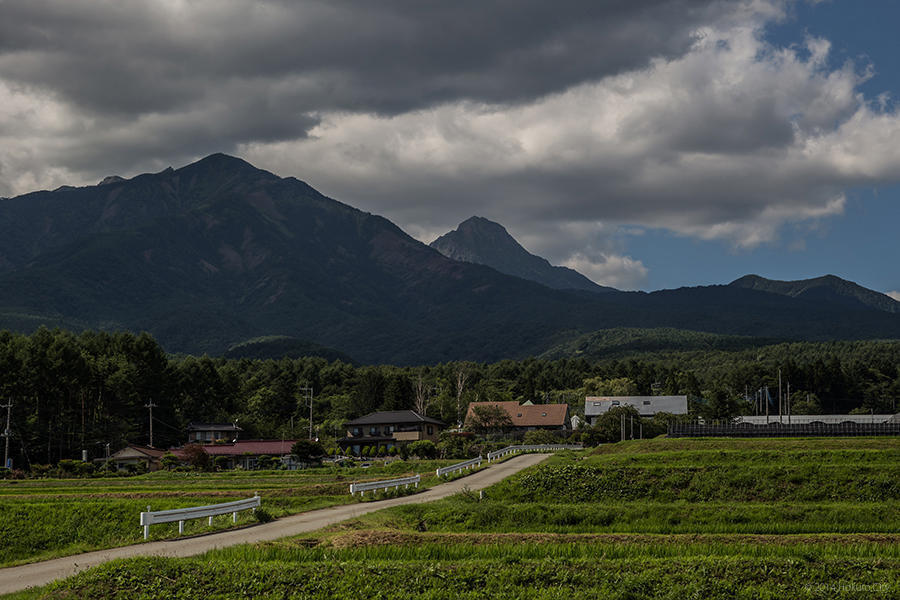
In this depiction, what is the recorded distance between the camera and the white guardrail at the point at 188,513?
29.5 metres

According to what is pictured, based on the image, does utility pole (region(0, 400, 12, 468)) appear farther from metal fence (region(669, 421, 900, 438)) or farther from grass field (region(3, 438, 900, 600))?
metal fence (region(669, 421, 900, 438))

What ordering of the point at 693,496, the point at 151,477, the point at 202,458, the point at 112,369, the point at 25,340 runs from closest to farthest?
the point at 693,496 < the point at 151,477 < the point at 202,458 < the point at 25,340 < the point at 112,369

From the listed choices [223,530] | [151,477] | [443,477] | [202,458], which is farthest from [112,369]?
[223,530]

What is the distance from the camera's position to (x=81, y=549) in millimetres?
28469

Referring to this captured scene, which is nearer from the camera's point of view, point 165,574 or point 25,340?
point 165,574

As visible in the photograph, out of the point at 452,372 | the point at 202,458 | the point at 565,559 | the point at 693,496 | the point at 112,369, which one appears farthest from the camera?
the point at 452,372

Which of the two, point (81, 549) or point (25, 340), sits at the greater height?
point (25, 340)

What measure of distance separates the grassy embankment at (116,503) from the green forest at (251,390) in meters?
23.2

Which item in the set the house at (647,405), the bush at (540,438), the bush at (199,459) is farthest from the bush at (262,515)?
the house at (647,405)

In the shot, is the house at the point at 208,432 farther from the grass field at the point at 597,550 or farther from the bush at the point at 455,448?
the grass field at the point at 597,550

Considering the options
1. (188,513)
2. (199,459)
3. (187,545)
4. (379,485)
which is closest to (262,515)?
(188,513)

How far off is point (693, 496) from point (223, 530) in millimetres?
21148

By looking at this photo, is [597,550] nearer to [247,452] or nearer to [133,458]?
[133,458]

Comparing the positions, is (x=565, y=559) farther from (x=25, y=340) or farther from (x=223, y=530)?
(x=25, y=340)
